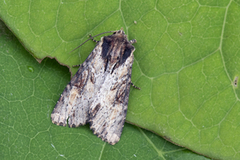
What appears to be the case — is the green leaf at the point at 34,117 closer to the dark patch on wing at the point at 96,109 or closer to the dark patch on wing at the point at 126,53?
the dark patch on wing at the point at 96,109

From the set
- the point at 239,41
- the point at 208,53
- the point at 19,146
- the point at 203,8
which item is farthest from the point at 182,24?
the point at 19,146

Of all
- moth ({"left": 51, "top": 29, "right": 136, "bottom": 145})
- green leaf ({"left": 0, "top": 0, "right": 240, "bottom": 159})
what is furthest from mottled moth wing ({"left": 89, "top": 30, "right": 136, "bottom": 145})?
green leaf ({"left": 0, "top": 0, "right": 240, "bottom": 159})

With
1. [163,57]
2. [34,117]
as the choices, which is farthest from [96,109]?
[163,57]

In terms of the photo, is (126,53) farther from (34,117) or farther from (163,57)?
(34,117)

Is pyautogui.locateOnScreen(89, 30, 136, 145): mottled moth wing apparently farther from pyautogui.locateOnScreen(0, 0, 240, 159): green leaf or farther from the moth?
pyautogui.locateOnScreen(0, 0, 240, 159): green leaf

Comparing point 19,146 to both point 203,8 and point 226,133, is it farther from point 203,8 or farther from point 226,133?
point 203,8

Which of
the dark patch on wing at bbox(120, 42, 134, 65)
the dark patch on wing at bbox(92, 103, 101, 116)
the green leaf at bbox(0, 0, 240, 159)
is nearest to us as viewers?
the green leaf at bbox(0, 0, 240, 159)
